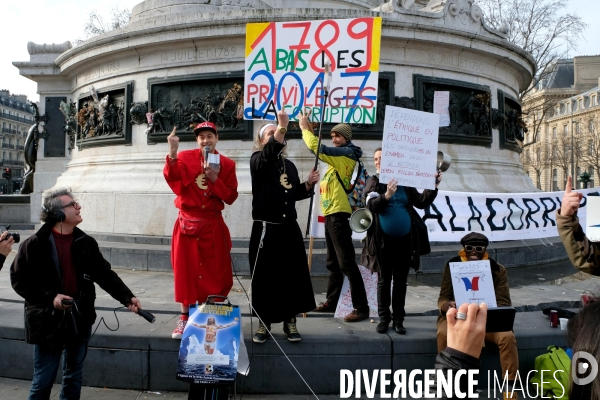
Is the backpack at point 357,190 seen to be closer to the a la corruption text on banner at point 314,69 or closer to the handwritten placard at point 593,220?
the a la corruption text on banner at point 314,69

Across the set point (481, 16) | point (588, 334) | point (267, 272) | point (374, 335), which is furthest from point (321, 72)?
point (481, 16)

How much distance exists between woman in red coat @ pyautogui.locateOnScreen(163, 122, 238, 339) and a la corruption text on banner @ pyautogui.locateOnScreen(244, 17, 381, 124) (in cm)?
153

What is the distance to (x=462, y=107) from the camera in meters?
10.8

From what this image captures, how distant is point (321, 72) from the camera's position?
238 inches

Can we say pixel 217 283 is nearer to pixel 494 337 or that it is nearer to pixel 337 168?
pixel 337 168

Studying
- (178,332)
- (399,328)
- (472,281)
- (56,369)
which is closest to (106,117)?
(178,332)

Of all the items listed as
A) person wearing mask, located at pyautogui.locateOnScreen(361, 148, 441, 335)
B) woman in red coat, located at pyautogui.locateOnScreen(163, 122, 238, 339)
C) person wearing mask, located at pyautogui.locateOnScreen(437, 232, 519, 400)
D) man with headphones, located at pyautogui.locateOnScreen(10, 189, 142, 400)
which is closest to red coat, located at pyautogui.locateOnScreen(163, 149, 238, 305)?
woman in red coat, located at pyautogui.locateOnScreen(163, 122, 238, 339)

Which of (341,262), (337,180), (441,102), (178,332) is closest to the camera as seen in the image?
(178,332)

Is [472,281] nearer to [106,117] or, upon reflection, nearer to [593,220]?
[593,220]

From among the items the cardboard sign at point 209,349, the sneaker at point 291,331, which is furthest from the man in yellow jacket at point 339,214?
the cardboard sign at point 209,349

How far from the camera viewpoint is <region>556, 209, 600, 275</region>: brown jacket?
3.04 m

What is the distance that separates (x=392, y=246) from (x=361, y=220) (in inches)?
17.7

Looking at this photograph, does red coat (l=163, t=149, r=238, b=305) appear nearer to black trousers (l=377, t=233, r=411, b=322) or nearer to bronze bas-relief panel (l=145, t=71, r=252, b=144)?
black trousers (l=377, t=233, r=411, b=322)

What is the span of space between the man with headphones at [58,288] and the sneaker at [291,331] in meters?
1.40
